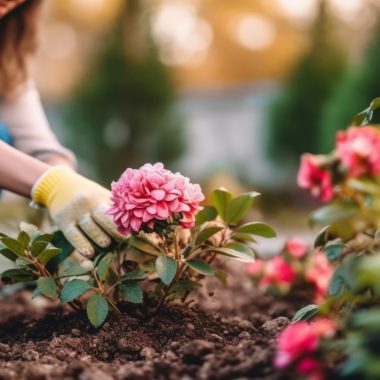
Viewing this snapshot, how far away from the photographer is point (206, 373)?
1261 millimetres

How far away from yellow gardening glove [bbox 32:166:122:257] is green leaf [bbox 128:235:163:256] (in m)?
0.14

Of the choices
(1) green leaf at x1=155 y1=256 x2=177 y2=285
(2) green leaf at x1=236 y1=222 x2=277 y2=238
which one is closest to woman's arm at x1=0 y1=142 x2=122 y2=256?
(1) green leaf at x1=155 y1=256 x2=177 y2=285

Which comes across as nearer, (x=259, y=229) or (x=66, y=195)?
(x=259, y=229)

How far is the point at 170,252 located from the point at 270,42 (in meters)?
17.3

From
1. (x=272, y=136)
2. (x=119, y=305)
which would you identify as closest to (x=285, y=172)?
(x=272, y=136)

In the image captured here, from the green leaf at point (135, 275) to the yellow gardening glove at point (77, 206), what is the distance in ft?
0.40

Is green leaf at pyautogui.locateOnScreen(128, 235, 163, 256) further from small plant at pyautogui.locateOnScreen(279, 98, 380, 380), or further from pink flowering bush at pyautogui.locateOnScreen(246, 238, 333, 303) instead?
pink flowering bush at pyautogui.locateOnScreen(246, 238, 333, 303)

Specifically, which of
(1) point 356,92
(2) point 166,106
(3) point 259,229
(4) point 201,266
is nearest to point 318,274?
(3) point 259,229

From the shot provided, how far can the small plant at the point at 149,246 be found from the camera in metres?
1.55

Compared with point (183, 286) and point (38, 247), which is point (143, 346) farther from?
point (38, 247)

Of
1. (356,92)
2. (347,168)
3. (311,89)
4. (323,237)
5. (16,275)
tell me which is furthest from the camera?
(311,89)

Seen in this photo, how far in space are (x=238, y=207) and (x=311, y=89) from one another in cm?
838

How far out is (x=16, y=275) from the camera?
5.75 feet

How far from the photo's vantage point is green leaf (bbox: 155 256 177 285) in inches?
61.4
